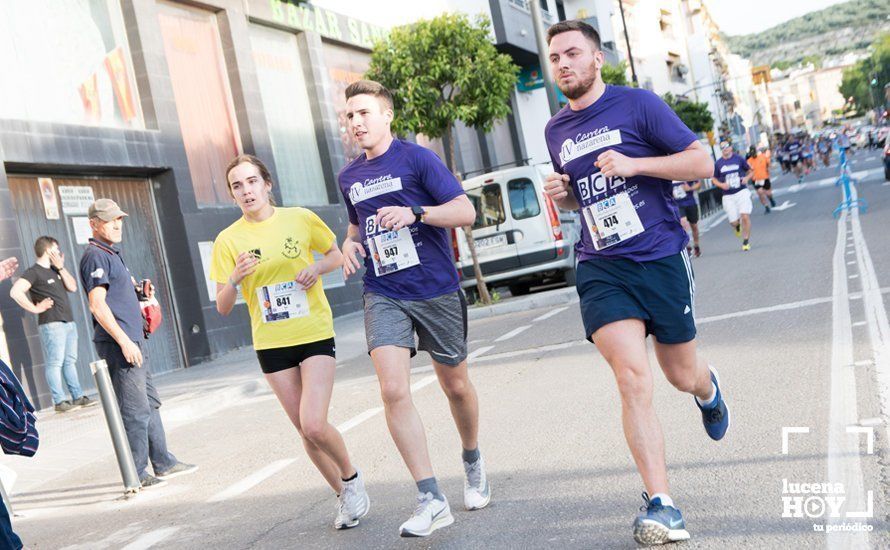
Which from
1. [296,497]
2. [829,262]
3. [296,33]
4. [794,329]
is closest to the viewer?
[296,497]

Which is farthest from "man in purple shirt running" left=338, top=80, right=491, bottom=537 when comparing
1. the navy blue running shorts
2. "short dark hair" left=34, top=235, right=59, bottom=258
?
"short dark hair" left=34, top=235, right=59, bottom=258

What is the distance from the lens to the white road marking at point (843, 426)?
13.0 ft

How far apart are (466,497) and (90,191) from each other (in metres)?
12.2

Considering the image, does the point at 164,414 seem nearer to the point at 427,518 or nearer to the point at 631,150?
the point at 427,518

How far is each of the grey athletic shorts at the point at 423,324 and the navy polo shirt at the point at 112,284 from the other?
9.24 ft

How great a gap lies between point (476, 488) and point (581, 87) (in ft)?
6.36

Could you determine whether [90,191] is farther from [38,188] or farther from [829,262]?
[829,262]

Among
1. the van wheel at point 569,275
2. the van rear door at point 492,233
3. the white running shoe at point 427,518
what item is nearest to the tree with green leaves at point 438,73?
the van rear door at point 492,233

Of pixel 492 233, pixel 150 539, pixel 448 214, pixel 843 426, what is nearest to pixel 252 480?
pixel 150 539

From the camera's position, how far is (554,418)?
729 centimetres

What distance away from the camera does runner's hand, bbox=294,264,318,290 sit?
534 cm

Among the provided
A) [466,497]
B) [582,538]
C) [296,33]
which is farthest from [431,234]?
[296,33]

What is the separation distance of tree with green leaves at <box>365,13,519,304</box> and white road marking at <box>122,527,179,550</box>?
12.9m

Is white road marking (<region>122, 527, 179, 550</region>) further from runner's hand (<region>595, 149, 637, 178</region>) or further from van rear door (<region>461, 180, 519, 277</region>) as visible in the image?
van rear door (<region>461, 180, 519, 277</region>)
